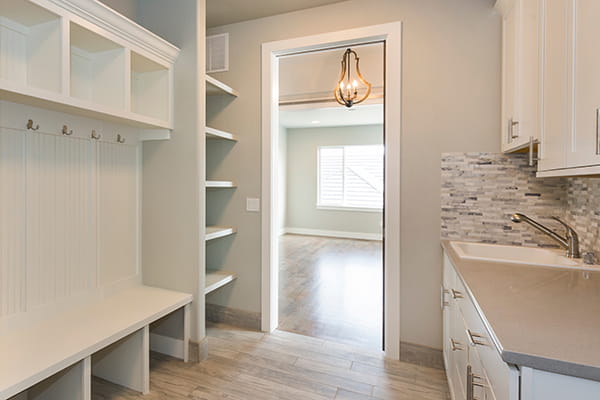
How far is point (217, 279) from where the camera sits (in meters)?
2.43

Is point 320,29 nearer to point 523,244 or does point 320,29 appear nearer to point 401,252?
point 401,252

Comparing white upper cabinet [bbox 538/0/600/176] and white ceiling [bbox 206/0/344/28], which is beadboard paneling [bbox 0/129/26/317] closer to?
white ceiling [bbox 206/0/344/28]

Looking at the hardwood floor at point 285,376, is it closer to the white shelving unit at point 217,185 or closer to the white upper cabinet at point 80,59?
the white shelving unit at point 217,185

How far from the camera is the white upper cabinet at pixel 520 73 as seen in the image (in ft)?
4.46

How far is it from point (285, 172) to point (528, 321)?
22.6 ft

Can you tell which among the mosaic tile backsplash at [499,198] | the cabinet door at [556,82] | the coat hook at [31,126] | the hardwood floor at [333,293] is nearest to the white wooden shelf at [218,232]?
the hardwood floor at [333,293]

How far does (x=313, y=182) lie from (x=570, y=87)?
642 cm

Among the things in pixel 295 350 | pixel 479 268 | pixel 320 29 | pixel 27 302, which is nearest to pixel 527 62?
pixel 479 268

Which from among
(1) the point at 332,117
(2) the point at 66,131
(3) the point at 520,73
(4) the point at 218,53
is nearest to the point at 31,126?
(2) the point at 66,131

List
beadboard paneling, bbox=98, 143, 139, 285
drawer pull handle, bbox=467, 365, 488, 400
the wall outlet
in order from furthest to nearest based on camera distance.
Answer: the wall outlet
beadboard paneling, bbox=98, 143, 139, 285
drawer pull handle, bbox=467, 365, 488, 400

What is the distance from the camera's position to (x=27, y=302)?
153 cm

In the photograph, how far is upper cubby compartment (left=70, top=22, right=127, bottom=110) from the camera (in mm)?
1747

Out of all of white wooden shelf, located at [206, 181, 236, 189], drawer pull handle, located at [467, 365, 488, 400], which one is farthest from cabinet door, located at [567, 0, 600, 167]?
white wooden shelf, located at [206, 181, 236, 189]

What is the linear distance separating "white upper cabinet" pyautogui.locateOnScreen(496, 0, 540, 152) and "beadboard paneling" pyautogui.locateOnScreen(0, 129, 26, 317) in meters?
2.45
